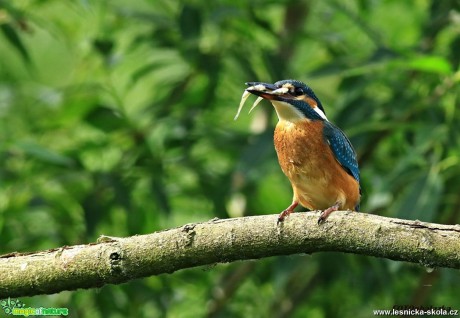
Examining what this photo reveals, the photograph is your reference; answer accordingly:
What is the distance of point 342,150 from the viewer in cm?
464

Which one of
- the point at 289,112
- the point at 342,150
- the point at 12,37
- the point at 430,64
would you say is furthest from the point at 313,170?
the point at 12,37

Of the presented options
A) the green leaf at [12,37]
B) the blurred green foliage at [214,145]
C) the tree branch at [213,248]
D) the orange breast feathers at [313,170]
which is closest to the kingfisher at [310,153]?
the orange breast feathers at [313,170]

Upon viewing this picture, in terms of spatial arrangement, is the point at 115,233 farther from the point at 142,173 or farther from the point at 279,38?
the point at 279,38

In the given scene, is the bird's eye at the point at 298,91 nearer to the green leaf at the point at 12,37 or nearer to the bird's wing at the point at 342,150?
the bird's wing at the point at 342,150

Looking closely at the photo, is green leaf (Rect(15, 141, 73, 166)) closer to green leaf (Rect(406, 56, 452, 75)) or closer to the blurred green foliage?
the blurred green foliage

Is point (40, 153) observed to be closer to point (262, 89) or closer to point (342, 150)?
point (262, 89)

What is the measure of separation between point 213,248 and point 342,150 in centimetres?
169

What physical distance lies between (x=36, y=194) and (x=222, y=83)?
5.19ft

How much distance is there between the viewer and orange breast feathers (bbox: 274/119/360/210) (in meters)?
4.52

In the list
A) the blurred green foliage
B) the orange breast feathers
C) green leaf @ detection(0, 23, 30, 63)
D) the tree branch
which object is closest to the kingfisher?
the orange breast feathers

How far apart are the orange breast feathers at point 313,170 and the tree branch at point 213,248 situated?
124cm

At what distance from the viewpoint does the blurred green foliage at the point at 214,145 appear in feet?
17.5

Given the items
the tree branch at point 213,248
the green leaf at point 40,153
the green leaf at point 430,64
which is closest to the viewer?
the tree branch at point 213,248

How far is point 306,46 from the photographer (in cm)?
668
